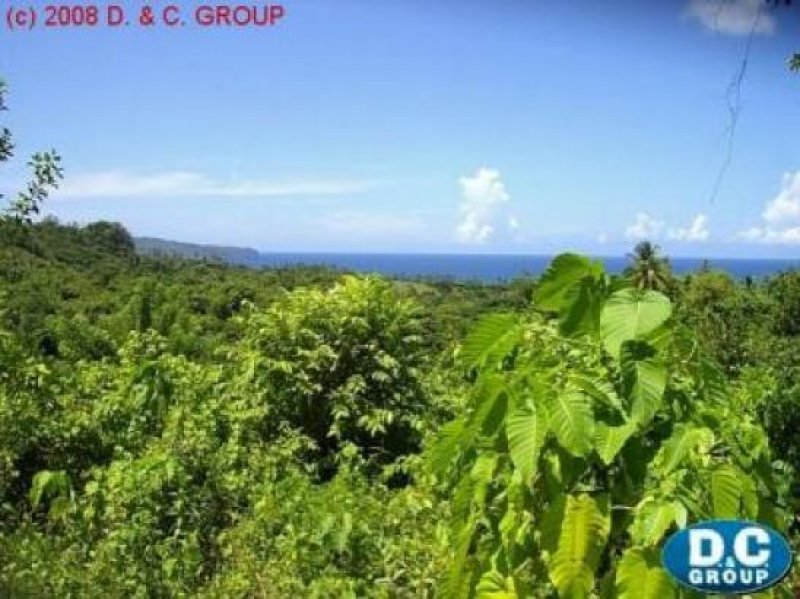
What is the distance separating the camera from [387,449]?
25.8ft

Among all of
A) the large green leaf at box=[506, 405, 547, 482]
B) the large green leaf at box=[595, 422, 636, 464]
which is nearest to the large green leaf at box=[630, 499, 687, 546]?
the large green leaf at box=[595, 422, 636, 464]

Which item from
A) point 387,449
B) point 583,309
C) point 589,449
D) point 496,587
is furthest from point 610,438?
point 387,449

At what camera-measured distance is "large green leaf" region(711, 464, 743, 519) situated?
167 cm

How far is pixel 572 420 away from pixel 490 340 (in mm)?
280

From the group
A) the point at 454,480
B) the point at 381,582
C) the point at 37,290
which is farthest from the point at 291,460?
the point at 37,290

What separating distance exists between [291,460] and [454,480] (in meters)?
4.72

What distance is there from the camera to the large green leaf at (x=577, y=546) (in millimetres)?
1691

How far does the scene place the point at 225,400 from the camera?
7477 mm

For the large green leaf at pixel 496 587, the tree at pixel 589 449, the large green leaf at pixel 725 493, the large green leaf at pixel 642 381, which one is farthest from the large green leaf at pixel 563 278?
the large green leaf at pixel 496 587

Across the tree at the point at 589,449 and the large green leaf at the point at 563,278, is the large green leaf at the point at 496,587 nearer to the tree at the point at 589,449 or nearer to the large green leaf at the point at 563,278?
the tree at the point at 589,449

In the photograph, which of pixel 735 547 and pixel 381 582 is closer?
pixel 735 547

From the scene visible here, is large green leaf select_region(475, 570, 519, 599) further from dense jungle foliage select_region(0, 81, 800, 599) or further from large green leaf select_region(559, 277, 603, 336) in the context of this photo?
large green leaf select_region(559, 277, 603, 336)

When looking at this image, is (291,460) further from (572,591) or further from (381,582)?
(572,591)

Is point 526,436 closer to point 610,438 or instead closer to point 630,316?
point 610,438
